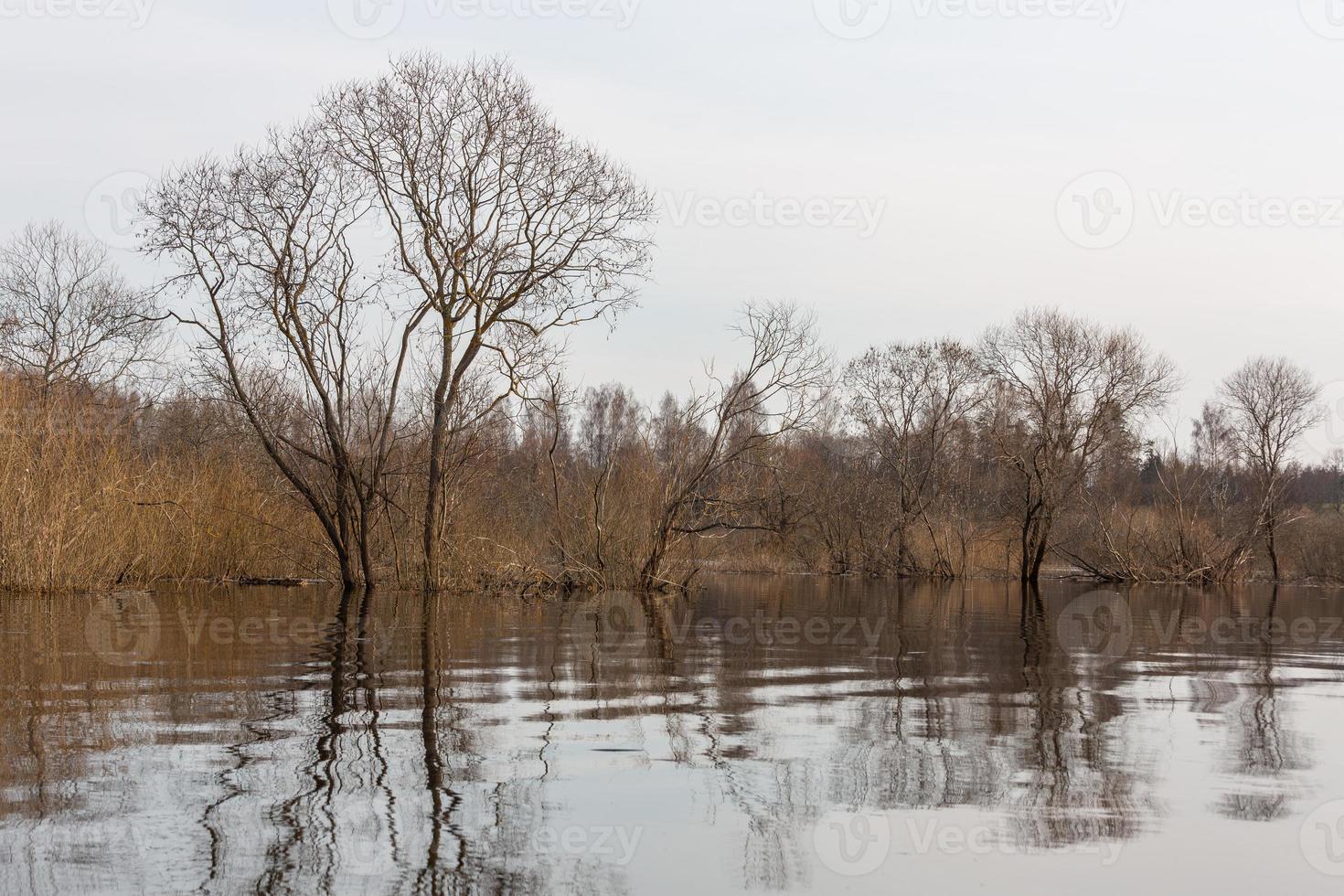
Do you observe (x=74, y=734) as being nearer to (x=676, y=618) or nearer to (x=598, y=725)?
(x=598, y=725)

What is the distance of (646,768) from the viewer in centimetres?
654

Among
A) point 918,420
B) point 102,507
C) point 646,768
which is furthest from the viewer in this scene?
point 918,420

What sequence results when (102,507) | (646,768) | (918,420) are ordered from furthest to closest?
(918,420), (102,507), (646,768)

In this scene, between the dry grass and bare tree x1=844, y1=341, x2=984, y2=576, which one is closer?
the dry grass

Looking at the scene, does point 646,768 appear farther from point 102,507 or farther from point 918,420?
point 918,420

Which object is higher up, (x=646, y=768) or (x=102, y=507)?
(x=102, y=507)

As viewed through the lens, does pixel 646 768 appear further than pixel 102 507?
No

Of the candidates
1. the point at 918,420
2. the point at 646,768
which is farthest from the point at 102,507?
the point at 918,420

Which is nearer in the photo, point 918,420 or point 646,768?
point 646,768

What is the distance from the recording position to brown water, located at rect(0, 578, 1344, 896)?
467 cm

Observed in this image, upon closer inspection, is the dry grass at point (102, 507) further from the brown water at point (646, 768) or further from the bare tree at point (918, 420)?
the bare tree at point (918, 420)

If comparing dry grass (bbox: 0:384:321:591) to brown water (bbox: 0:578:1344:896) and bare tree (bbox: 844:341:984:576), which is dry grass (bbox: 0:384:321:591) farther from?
bare tree (bbox: 844:341:984:576)

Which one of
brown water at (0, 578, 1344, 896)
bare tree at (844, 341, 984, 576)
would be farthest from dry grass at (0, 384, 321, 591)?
bare tree at (844, 341, 984, 576)

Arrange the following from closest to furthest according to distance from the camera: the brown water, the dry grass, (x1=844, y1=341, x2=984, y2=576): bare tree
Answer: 1. the brown water
2. the dry grass
3. (x1=844, y1=341, x2=984, y2=576): bare tree
